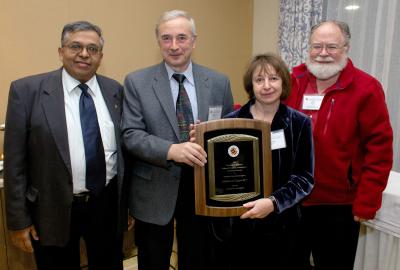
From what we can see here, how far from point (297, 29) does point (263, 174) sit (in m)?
1.91

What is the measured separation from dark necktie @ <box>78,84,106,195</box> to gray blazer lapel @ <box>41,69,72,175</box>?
0.27 ft

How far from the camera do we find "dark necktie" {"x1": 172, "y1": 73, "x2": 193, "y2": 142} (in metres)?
1.58

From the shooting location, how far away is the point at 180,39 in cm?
158

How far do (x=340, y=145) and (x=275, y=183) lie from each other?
0.42m

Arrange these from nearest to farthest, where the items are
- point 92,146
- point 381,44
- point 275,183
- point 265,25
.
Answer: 1. point 275,183
2. point 92,146
3. point 381,44
4. point 265,25

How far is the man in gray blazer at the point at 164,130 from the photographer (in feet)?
5.10

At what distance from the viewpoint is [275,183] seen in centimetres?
146

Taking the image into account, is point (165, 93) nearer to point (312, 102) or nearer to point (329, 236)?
point (312, 102)

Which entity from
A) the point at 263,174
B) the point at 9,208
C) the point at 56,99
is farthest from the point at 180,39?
the point at 9,208

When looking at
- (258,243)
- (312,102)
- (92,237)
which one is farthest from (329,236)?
(92,237)

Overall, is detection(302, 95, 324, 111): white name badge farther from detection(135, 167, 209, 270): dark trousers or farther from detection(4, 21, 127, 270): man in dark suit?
detection(4, 21, 127, 270): man in dark suit

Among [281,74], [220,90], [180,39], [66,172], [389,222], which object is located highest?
[180,39]

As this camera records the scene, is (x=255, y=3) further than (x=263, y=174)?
Yes

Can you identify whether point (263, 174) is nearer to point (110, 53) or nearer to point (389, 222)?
point (389, 222)
